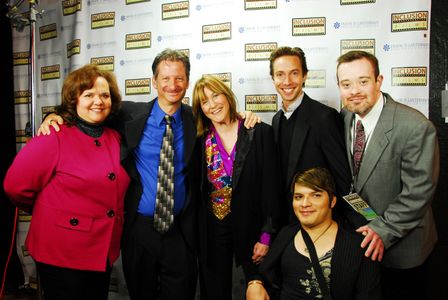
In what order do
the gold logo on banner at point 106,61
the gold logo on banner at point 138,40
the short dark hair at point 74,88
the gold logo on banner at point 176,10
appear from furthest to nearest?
the gold logo on banner at point 106,61 → the gold logo on banner at point 138,40 → the gold logo on banner at point 176,10 → the short dark hair at point 74,88

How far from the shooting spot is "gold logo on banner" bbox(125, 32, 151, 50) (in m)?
3.21

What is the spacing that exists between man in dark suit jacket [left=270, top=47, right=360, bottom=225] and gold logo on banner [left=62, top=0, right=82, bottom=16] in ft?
6.91

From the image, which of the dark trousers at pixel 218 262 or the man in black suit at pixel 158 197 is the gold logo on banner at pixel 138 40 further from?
the dark trousers at pixel 218 262

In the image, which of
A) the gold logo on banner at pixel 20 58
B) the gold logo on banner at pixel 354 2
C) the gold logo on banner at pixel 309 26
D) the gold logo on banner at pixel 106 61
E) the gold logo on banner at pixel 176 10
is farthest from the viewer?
the gold logo on banner at pixel 20 58

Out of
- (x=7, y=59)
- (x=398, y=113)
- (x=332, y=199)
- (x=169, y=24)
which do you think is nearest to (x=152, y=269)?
(x=332, y=199)

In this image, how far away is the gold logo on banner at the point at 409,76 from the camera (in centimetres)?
256

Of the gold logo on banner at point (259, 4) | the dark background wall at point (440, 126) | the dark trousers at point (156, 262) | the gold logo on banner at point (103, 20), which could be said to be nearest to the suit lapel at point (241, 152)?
the dark trousers at point (156, 262)

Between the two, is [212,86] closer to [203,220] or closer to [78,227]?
[203,220]

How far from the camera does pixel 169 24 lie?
3.13 meters

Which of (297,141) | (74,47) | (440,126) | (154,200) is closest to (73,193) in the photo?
(154,200)

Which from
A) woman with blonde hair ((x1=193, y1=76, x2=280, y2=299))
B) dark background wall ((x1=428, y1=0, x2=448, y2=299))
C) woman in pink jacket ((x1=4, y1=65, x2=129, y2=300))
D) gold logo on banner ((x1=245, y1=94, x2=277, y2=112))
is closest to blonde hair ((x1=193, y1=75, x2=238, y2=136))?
woman with blonde hair ((x1=193, y1=76, x2=280, y2=299))

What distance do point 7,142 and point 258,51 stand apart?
95.6 inches

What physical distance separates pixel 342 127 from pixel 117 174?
4.05ft

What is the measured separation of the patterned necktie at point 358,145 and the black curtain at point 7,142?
302 centimetres
